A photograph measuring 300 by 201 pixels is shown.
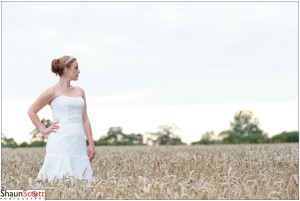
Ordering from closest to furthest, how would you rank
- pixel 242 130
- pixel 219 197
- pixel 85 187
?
pixel 219 197 → pixel 85 187 → pixel 242 130

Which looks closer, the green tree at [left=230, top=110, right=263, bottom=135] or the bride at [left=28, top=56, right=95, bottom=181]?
the bride at [left=28, top=56, right=95, bottom=181]

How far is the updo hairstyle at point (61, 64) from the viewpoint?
7.85m

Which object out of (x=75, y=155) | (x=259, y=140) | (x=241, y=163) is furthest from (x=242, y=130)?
(x=75, y=155)

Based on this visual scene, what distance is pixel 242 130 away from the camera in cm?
4662

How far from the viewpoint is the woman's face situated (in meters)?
7.87

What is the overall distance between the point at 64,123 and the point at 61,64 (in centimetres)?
82

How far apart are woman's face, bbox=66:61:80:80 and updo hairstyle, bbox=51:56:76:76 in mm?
45

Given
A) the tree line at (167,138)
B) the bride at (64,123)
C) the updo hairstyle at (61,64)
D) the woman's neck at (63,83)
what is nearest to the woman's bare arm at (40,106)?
the bride at (64,123)

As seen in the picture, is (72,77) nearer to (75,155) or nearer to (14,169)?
(75,155)

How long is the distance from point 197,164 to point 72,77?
3885mm

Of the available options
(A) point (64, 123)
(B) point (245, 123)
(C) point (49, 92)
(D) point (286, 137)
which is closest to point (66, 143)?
(A) point (64, 123)

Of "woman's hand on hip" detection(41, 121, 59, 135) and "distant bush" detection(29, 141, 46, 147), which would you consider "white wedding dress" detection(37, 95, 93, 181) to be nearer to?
"woman's hand on hip" detection(41, 121, 59, 135)

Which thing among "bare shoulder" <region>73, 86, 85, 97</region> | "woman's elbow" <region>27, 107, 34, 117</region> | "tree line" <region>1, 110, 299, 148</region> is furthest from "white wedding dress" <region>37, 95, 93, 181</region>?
"tree line" <region>1, 110, 299, 148</region>

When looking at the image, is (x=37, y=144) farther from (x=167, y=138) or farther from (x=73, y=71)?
(x=73, y=71)
